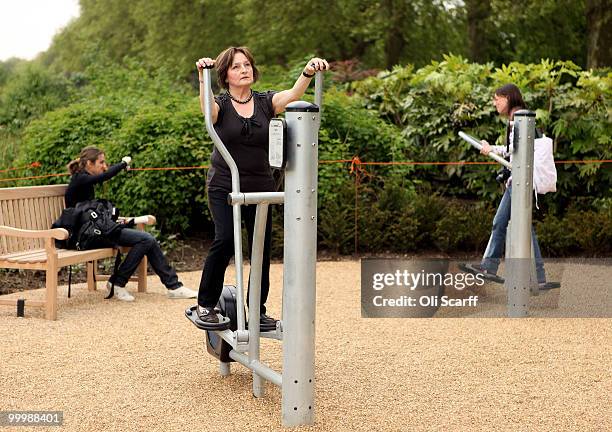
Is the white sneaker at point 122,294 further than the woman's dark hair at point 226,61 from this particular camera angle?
Yes

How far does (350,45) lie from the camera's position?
27547mm

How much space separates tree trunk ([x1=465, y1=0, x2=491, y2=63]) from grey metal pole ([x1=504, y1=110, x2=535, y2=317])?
17.8 m

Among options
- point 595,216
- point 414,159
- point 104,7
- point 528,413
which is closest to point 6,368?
point 528,413

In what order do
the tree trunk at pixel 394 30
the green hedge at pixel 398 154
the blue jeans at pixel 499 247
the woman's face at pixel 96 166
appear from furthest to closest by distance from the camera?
the tree trunk at pixel 394 30
the green hedge at pixel 398 154
the woman's face at pixel 96 166
the blue jeans at pixel 499 247

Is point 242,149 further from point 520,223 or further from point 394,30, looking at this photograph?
point 394,30

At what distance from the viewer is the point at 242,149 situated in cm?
545

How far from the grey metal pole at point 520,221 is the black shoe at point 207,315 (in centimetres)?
299

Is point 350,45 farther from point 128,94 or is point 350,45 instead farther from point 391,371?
point 391,371

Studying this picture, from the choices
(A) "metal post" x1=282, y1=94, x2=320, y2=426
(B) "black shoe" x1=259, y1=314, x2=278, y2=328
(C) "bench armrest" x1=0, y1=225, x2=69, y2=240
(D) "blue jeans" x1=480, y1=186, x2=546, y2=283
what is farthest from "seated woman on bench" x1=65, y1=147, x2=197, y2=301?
(A) "metal post" x1=282, y1=94, x2=320, y2=426

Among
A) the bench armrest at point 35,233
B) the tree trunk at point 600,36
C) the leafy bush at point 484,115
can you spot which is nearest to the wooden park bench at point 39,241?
the bench armrest at point 35,233

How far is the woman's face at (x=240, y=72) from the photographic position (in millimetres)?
5516

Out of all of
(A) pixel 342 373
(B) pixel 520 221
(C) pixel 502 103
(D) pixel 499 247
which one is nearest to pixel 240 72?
(A) pixel 342 373

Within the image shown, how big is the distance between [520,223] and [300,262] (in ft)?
11.3

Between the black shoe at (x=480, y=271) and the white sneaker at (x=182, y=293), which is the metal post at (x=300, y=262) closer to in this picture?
the black shoe at (x=480, y=271)
